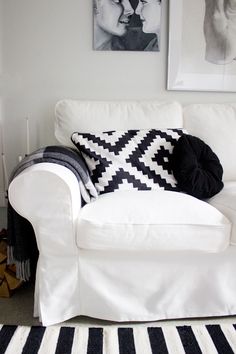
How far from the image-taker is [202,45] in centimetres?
195

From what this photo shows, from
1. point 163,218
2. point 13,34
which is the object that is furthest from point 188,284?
point 13,34

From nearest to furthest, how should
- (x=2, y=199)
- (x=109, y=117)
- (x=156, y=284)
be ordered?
(x=156, y=284) < (x=109, y=117) < (x=2, y=199)

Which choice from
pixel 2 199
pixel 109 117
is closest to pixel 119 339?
pixel 109 117

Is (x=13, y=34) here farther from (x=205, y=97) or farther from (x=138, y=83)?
(x=205, y=97)

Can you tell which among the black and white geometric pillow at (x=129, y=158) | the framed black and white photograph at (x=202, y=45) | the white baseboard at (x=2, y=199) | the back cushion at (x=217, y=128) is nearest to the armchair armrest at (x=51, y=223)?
the black and white geometric pillow at (x=129, y=158)

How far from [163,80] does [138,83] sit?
0.16 meters

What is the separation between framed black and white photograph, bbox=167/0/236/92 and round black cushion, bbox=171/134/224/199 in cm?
57

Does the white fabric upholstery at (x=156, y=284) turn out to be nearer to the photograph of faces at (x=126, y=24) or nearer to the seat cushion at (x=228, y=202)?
the seat cushion at (x=228, y=202)

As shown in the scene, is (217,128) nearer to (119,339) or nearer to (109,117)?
(109,117)

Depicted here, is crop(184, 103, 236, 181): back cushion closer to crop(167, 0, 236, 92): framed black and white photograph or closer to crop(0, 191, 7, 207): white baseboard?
crop(167, 0, 236, 92): framed black and white photograph

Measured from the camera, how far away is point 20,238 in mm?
1294

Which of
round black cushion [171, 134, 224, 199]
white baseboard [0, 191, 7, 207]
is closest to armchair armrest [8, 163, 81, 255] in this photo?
round black cushion [171, 134, 224, 199]

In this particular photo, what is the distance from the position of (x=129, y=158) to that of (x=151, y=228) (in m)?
0.47

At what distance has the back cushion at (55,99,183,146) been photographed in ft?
5.60
